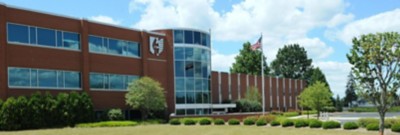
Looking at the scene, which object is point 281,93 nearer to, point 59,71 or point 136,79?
point 136,79

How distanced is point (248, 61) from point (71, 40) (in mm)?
58090

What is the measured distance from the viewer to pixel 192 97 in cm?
5456

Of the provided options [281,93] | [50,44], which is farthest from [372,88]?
[281,93]

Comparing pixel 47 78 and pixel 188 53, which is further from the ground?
pixel 188 53

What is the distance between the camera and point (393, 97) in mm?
18812

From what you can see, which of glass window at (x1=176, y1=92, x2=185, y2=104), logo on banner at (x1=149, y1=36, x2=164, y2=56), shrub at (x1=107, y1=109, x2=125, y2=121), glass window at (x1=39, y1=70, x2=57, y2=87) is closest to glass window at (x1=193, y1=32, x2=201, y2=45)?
logo on banner at (x1=149, y1=36, x2=164, y2=56)

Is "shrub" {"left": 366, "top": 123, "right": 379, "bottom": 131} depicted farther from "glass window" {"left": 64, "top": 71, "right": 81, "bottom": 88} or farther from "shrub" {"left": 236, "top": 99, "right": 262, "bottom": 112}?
"shrub" {"left": 236, "top": 99, "right": 262, "bottom": 112}

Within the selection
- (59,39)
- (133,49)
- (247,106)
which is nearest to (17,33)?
(59,39)

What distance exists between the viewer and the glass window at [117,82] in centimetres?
4666

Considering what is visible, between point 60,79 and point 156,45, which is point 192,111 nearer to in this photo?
point 156,45

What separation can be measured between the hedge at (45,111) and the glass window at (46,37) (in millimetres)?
4163

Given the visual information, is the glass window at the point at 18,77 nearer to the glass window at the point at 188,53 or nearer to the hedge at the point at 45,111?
the hedge at the point at 45,111

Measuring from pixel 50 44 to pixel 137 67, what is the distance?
420 inches

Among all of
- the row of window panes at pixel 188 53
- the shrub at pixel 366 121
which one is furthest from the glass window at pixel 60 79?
the shrub at pixel 366 121
